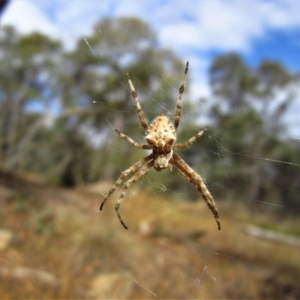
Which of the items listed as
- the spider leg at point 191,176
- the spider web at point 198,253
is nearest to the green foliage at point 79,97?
the spider web at point 198,253

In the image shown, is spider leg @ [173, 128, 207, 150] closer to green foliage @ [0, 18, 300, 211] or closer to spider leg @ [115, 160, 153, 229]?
spider leg @ [115, 160, 153, 229]

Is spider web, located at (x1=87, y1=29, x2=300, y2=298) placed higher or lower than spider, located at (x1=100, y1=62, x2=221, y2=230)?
lower

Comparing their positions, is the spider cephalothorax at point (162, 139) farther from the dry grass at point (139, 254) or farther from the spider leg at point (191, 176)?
the dry grass at point (139, 254)

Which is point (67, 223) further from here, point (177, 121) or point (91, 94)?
point (91, 94)

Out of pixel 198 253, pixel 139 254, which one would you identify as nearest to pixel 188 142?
pixel 139 254

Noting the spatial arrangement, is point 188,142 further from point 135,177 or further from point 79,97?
point 79,97

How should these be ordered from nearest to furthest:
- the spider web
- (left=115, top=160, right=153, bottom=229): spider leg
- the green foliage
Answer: (left=115, top=160, right=153, bottom=229): spider leg, the spider web, the green foliage

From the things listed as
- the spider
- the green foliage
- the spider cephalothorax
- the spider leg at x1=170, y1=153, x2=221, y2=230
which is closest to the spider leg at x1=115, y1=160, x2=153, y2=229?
the spider
